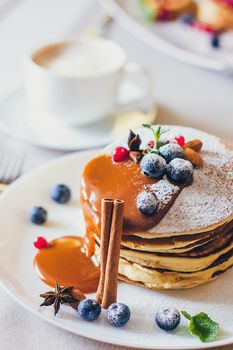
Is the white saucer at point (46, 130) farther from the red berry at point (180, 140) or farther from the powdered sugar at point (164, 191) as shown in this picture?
the powdered sugar at point (164, 191)

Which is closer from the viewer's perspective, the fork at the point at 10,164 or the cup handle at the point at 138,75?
the fork at the point at 10,164

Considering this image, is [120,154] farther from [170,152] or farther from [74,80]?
[74,80]

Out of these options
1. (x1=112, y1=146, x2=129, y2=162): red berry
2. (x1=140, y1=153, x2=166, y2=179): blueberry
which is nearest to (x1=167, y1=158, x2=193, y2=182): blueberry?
(x1=140, y1=153, x2=166, y2=179): blueberry

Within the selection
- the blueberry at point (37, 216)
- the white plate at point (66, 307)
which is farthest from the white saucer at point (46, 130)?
the blueberry at point (37, 216)

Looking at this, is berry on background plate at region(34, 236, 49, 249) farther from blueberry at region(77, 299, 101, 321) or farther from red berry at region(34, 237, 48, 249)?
blueberry at region(77, 299, 101, 321)

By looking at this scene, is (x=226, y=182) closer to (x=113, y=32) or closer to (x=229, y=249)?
(x=229, y=249)

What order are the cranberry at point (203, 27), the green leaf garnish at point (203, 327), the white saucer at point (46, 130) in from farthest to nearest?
the cranberry at point (203, 27)
the white saucer at point (46, 130)
the green leaf garnish at point (203, 327)

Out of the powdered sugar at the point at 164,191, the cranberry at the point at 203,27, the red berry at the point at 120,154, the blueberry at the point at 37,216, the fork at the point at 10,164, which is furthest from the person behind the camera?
the cranberry at the point at 203,27
